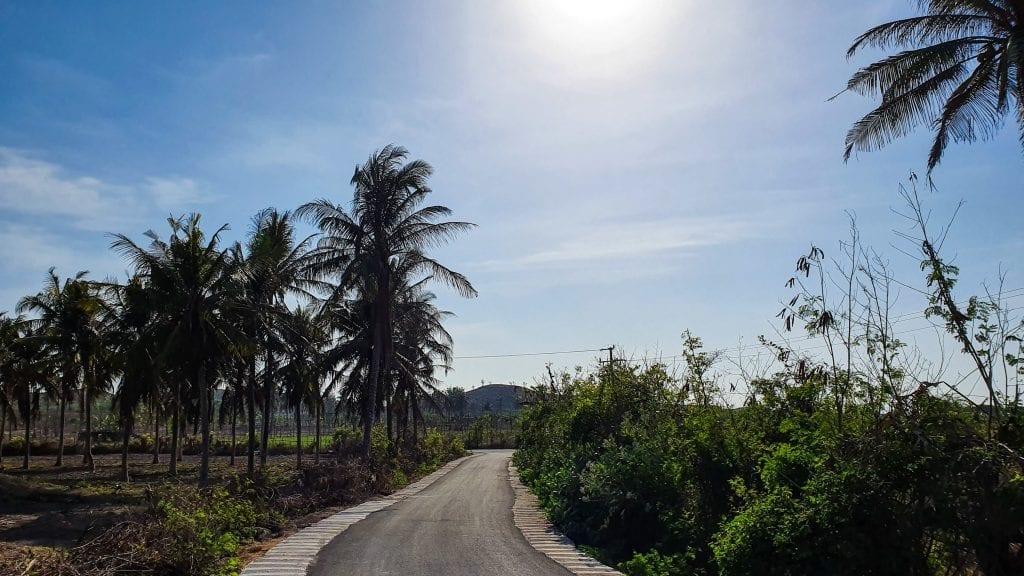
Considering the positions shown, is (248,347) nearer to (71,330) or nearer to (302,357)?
(302,357)

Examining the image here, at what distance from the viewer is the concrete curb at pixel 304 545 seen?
30.1ft

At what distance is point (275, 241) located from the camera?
28.0 meters

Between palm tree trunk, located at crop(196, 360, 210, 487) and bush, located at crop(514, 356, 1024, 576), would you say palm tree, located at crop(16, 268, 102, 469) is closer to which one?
palm tree trunk, located at crop(196, 360, 210, 487)

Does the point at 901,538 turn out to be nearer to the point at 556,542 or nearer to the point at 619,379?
the point at 556,542

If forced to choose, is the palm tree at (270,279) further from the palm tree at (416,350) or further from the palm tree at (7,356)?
the palm tree at (7,356)

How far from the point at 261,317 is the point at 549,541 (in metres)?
16.5

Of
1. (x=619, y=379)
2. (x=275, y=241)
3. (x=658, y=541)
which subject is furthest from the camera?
(x=275, y=241)

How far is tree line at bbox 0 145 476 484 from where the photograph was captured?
22.5 meters

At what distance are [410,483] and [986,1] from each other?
2203 cm

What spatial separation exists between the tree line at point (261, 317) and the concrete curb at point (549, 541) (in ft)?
29.7

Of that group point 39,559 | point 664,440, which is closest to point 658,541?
point 664,440

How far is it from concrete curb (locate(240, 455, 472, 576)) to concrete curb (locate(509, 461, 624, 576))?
3.43 meters

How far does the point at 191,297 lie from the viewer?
73.4ft

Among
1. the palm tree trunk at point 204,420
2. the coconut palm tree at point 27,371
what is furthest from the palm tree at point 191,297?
the coconut palm tree at point 27,371
